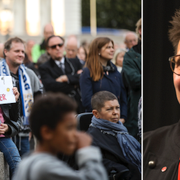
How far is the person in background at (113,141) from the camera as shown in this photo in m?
3.70

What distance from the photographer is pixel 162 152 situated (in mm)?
3396

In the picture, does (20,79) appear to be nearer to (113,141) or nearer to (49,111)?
(113,141)

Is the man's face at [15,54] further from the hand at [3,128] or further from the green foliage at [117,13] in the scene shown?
the green foliage at [117,13]

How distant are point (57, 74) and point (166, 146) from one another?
9.45 feet

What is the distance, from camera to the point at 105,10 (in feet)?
132

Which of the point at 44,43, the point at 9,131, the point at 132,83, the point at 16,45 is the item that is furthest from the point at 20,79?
the point at 44,43

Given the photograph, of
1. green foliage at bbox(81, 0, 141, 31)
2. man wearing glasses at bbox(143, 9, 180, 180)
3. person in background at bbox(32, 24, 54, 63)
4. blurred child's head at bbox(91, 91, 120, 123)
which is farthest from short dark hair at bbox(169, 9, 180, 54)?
green foliage at bbox(81, 0, 141, 31)

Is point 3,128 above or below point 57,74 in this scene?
below

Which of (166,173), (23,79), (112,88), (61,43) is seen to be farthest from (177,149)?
(61,43)

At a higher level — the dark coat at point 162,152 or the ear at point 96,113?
the ear at point 96,113

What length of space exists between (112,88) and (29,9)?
120ft

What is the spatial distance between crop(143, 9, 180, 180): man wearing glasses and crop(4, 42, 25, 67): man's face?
2019 mm

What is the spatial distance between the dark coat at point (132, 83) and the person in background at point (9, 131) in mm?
1276

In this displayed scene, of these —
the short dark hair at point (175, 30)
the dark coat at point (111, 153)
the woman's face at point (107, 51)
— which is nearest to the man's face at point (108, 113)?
the dark coat at point (111, 153)
